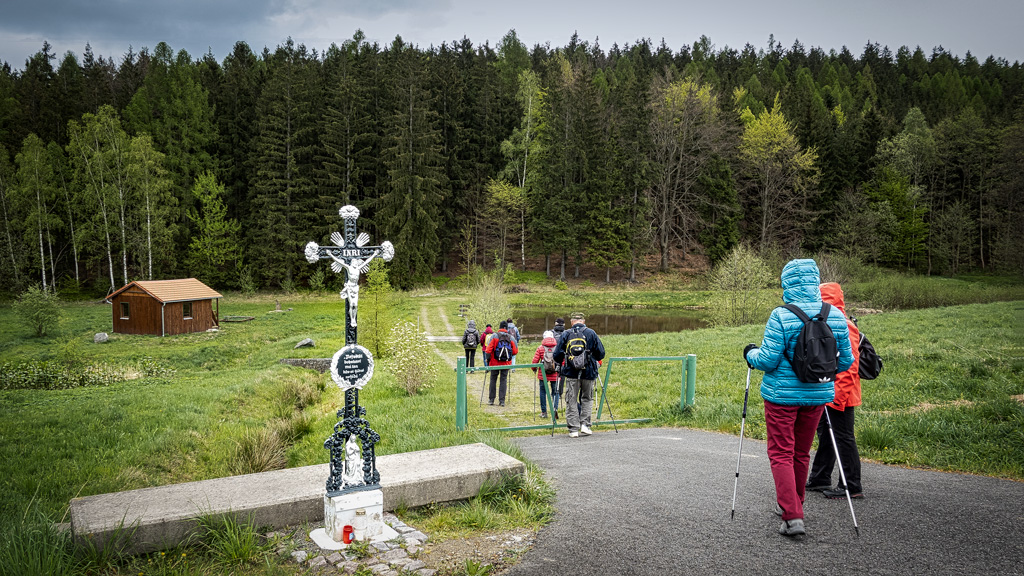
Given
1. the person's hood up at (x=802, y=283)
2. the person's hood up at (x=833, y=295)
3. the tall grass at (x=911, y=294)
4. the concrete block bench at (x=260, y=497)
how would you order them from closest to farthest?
the concrete block bench at (x=260, y=497)
the person's hood up at (x=802, y=283)
the person's hood up at (x=833, y=295)
the tall grass at (x=911, y=294)

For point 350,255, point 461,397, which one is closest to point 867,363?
point 350,255

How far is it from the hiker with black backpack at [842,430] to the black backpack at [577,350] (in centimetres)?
359

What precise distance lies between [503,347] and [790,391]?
8.38 meters

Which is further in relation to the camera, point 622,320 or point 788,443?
point 622,320

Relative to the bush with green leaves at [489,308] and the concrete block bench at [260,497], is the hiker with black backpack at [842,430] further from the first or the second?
the bush with green leaves at [489,308]

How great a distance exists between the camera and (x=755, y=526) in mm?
4898

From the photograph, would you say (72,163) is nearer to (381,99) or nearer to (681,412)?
(381,99)

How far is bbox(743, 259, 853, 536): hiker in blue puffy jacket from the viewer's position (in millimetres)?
4629

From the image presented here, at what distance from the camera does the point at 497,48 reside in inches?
3435

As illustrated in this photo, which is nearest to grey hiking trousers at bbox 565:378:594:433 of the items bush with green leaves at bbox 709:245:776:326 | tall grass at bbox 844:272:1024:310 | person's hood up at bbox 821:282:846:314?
person's hood up at bbox 821:282:846:314

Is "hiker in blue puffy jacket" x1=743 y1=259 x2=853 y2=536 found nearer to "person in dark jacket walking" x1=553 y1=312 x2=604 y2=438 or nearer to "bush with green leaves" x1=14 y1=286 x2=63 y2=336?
"person in dark jacket walking" x1=553 y1=312 x2=604 y2=438

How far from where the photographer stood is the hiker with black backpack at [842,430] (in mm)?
5523

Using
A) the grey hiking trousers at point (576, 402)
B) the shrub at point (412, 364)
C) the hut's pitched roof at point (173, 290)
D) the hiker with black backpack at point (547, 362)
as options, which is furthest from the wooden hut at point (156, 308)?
the grey hiking trousers at point (576, 402)

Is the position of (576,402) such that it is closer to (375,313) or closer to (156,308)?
(375,313)
